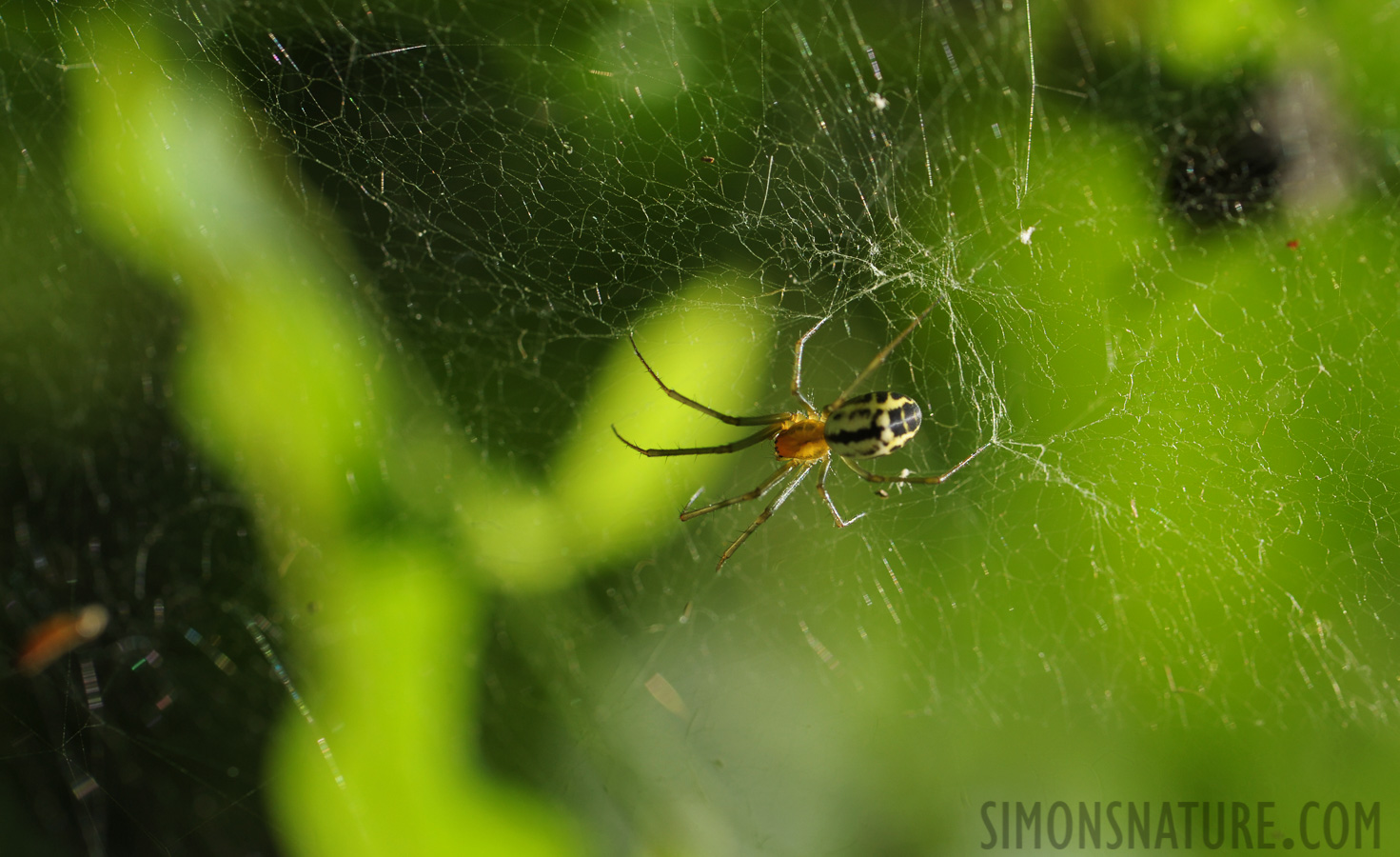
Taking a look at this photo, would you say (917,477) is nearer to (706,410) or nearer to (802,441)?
(802,441)

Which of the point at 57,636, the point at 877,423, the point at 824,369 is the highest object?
the point at 824,369

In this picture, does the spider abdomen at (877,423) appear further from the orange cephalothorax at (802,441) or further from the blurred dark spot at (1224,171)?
the blurred dark spot at (1224,171)

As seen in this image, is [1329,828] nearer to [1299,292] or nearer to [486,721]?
[1299,292]

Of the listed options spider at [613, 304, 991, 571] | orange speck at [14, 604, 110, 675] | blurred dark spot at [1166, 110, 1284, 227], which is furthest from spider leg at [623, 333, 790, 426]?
orange speck at [14, 604, 110, 675]

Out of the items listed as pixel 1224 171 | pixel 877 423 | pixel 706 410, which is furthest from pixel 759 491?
pixel 1224 171

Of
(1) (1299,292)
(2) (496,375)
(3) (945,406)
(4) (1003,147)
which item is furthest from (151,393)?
(1) (1299,292)

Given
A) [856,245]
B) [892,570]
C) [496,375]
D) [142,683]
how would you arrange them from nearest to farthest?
→ 1. [856,245]
2. [892,570]
3. [496,375]
4. [142,683]
